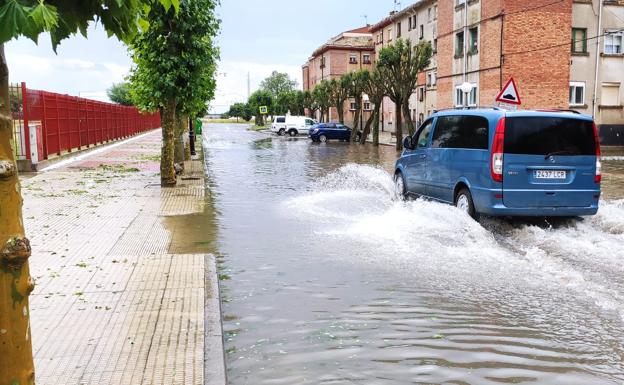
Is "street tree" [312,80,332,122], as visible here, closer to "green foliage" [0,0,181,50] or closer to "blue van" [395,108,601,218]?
"blue van" [395,108,601,218]

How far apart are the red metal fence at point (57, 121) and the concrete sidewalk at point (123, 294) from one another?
7.53 meters

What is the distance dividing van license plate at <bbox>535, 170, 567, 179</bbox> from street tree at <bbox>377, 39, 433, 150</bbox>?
25165 millimetres

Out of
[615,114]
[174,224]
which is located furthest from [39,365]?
[615,114]

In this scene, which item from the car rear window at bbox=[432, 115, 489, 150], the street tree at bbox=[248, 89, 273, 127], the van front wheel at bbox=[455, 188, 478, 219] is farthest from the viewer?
the street tree at bbox=[248, 89, 273, 127]

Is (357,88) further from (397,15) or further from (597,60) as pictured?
(597,60)

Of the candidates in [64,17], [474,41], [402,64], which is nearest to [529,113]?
[64,17]

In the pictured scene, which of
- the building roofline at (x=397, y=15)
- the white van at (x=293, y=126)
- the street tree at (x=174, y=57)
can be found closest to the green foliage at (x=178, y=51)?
the street tree at (x=174, y=57)

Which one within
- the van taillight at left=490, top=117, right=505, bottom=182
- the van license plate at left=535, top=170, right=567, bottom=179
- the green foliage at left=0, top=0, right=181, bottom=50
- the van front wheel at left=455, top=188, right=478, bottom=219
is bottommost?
the van front wheel at left=455, top=188, right=478, bottom=219

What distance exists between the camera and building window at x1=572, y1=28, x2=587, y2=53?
33312 mm

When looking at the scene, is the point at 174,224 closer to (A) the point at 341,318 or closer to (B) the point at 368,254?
(B) the point at 368,254

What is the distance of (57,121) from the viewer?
2205cm

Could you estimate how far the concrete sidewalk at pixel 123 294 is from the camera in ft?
13.5

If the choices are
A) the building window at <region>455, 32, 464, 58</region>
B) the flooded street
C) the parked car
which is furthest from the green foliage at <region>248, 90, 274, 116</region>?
the flooded street

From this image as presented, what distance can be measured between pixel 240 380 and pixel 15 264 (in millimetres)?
1919
